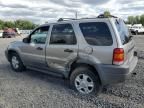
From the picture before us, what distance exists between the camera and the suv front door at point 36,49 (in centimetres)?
633

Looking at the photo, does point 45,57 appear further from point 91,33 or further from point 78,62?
point 91,33

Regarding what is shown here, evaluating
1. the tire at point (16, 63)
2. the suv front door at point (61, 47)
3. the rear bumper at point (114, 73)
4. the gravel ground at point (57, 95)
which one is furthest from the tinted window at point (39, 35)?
the rear bumper at point (114, 73)

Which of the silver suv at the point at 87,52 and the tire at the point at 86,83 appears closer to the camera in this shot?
the silver suv at the point at 87,52

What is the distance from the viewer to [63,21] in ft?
19.3

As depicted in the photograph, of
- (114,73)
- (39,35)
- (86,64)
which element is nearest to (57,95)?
(86,64)

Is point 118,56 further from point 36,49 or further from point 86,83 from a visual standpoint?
point 36,49

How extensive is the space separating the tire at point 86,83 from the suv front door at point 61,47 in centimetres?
35

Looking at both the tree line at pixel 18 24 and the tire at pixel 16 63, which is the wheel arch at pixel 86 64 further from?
the tree line at pixel 18 24

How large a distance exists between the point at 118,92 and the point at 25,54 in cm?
323

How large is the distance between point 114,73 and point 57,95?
1.52 m

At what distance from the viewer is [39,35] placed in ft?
21.5

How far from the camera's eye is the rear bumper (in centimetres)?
483

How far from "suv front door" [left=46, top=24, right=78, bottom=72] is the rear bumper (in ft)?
2.77

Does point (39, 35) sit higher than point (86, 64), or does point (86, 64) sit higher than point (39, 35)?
point (39, 35)
